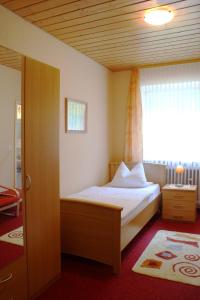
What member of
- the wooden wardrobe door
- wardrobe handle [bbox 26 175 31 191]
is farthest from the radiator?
wardrobe handle [bbox 26 175 31 191]

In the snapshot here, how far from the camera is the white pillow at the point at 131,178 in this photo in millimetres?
4387

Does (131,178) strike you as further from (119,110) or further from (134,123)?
(119,110)

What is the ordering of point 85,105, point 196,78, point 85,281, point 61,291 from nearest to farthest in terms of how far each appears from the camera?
point 61,291 → point 85,281 → point 85,105 → point 196,78

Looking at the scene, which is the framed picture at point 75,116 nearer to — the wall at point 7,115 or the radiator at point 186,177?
the wall at point 7,115

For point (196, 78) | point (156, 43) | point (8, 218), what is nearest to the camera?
point (8, 218)

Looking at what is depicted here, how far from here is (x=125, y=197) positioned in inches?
145

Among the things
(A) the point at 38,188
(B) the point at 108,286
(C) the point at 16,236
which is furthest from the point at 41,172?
(B) the point at 108,286

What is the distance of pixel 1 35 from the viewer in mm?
2615

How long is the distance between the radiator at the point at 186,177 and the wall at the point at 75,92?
115 centimetres

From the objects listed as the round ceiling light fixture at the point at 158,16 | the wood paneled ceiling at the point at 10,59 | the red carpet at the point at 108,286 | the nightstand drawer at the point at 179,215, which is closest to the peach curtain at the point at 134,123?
the nightstand drawer at the point at 179,215

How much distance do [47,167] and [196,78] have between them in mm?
3237

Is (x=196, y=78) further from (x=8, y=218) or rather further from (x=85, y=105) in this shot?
(x=8, y=218)

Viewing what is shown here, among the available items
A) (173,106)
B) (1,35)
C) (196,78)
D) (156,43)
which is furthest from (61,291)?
(196,78)

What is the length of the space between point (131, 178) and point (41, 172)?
2356 millimetres
